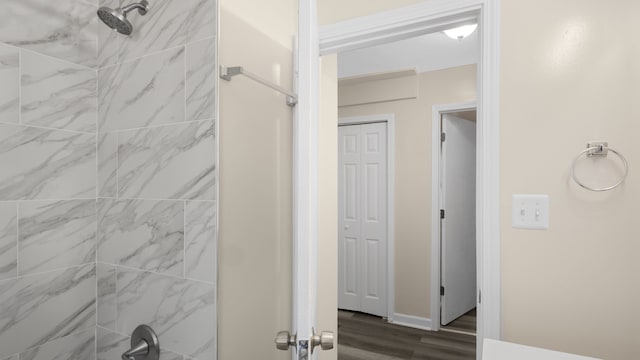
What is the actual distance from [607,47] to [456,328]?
2.81m

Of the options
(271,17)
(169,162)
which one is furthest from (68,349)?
(271,17)

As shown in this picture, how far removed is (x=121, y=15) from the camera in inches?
42.7

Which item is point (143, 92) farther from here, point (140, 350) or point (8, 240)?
point (140, 350)

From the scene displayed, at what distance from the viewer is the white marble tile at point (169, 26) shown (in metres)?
1.08

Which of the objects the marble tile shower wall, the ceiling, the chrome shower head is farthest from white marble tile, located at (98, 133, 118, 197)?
the ceiling

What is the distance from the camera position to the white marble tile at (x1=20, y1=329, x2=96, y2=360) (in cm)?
112

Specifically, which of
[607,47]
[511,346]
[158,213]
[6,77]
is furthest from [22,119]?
[607,47]

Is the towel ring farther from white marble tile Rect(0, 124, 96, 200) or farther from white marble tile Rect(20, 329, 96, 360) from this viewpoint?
white marble tile Rect(20, 329, 96, 360)

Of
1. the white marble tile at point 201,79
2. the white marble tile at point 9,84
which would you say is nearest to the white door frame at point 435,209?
the white marble tile at point 201,79

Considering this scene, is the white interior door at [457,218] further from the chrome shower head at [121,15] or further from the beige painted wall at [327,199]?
the chrome shower head at [121,15]

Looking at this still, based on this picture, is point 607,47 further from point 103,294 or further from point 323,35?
point 103,294

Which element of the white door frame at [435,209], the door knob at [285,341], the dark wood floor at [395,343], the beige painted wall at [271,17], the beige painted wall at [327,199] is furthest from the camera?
the white door frame at [435,209]

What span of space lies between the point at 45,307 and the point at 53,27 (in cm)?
94

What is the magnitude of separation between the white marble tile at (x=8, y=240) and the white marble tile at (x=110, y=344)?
37 centimetres
